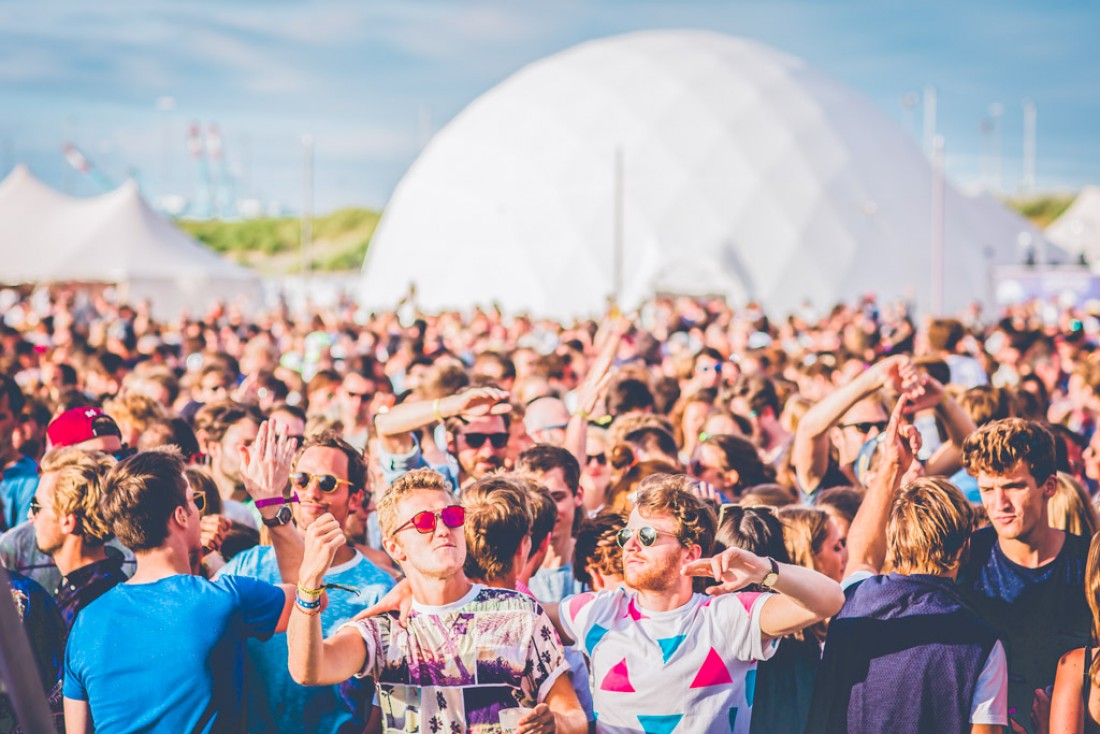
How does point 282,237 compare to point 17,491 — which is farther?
point 282,237

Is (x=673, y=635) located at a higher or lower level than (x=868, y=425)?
lower

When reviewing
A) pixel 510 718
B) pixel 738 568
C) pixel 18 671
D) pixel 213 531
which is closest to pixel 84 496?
pixel 213 531

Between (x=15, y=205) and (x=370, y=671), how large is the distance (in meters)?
38.4

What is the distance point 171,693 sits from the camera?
3.57 metres

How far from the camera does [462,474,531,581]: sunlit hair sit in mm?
3900

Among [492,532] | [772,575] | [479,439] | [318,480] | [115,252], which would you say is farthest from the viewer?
[115,252]

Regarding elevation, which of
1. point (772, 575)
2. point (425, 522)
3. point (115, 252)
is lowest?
point (772, 575)

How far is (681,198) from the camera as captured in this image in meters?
35.8

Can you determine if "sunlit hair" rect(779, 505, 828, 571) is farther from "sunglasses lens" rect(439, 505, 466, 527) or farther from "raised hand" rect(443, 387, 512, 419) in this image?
"sunglasses lens" rect(439, 505, 466, 527)

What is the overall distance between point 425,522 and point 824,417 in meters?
2.75

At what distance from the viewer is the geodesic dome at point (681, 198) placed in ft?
115

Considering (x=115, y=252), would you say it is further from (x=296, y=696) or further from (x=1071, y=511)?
(x=1071, y=511)

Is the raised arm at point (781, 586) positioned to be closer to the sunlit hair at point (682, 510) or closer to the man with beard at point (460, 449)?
the sunlit hair at point (682, 510)

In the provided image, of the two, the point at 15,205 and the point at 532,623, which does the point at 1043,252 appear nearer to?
the point at 15,205
